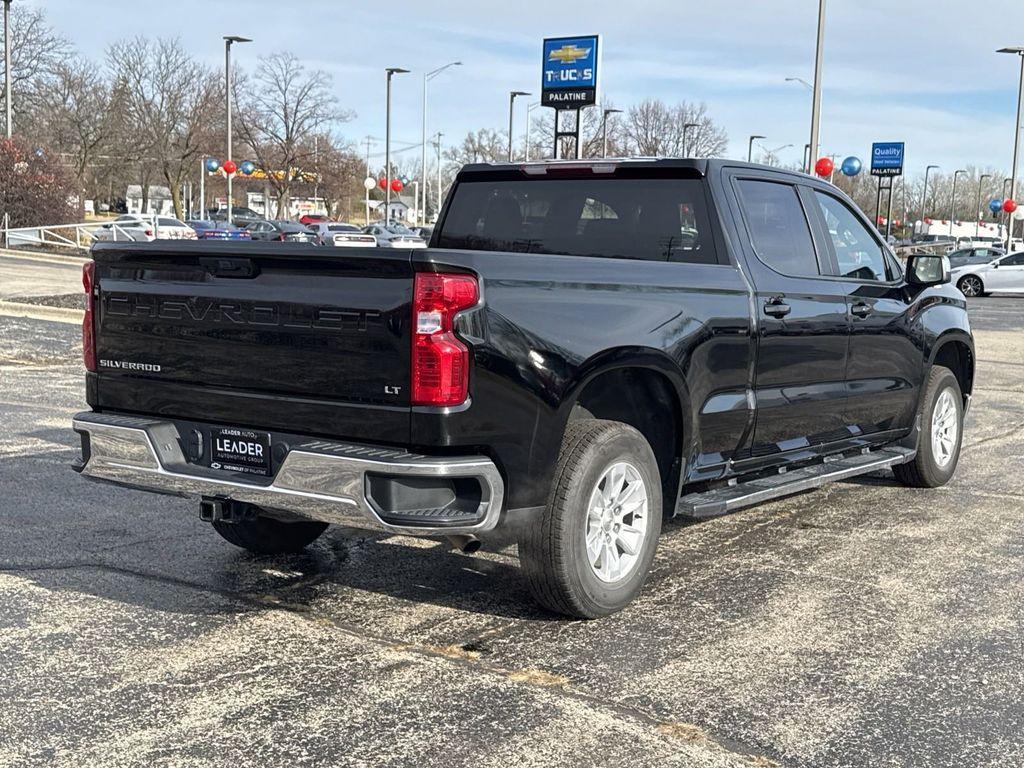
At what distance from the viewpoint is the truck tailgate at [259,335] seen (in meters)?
4.30

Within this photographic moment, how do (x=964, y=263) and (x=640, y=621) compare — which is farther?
(x=964, y=263)

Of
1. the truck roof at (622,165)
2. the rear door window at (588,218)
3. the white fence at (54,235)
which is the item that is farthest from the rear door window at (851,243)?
the white fence at (54,235)

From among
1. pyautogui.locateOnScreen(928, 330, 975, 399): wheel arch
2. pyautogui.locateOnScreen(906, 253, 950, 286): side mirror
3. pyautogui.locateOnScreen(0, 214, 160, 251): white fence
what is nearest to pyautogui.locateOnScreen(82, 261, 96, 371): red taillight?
pyautogui.locateOnScreen(906, 253, 950, 286): side mirror

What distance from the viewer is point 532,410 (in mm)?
4488

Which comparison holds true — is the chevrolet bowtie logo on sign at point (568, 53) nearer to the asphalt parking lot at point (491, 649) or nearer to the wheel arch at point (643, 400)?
the asphalt parking lot at point (491, 649)

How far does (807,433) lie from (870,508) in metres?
1.30

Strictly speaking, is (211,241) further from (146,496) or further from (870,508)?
(870,508)

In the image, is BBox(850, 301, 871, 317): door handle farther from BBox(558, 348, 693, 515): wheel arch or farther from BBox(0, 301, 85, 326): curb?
BBox(0, 301, 85, 326): curb

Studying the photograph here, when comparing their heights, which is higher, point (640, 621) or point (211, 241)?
point (211, 241)

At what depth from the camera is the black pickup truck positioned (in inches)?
169

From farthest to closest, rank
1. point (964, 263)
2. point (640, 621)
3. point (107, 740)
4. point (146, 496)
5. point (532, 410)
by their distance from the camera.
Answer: point (964, 263) < point (146, 496) < point (640, 621) < point (532, 410) < point (107, 740)

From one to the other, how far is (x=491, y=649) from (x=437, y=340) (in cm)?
127

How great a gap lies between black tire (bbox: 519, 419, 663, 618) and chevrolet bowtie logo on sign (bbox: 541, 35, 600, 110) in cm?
3093

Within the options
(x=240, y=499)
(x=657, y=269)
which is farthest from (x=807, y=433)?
(x=240, y=499)
